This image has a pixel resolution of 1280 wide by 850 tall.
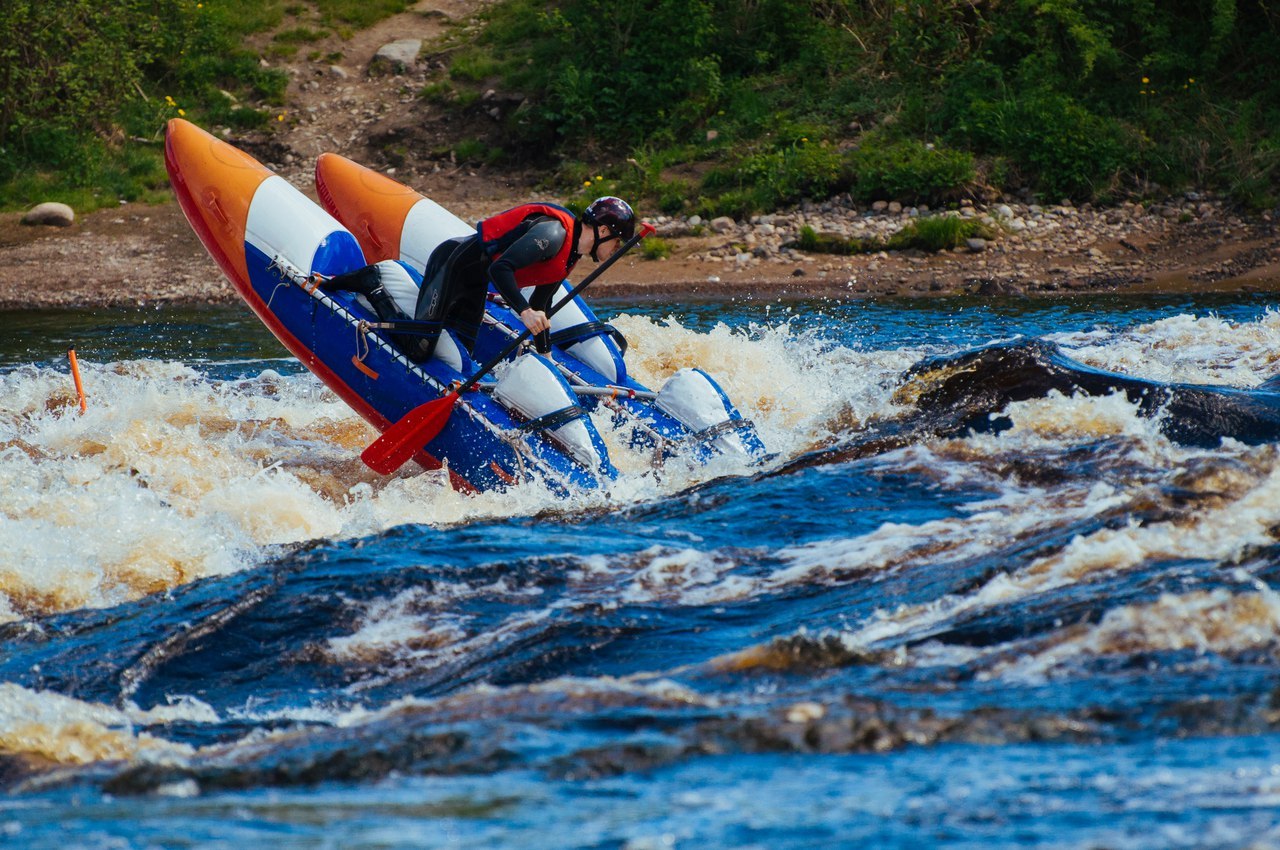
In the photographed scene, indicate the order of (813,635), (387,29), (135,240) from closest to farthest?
(813,635) < (135,240) < (387,29)

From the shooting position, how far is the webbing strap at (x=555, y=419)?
6328 mm

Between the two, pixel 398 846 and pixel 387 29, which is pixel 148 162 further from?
pixel 398 846

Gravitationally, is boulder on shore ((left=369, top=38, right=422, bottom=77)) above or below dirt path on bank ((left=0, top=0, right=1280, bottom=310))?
above

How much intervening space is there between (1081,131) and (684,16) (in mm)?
5459

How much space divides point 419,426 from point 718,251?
7908mm

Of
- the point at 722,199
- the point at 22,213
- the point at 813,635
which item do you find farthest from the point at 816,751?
the point at 22,213

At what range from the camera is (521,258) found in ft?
20.9

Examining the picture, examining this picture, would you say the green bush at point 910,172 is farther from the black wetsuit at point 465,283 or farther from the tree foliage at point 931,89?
the black wetsuit at point 465,283

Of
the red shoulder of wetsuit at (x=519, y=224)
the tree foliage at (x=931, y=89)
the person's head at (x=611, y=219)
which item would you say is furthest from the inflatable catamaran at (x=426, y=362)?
the tree foliage at (x=931, y=89)

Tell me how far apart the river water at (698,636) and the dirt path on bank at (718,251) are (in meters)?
5.35

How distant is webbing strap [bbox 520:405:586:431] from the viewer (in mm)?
6328

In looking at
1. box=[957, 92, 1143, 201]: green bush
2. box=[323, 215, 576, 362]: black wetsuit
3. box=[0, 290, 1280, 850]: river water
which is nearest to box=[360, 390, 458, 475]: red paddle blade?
box=[0, 290, 1280, 850]: river water

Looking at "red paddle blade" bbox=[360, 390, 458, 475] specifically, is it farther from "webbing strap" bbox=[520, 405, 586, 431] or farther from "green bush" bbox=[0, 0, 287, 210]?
"green bush" bbox=[0, 0, 287, 210]

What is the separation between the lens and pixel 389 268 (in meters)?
7.14
